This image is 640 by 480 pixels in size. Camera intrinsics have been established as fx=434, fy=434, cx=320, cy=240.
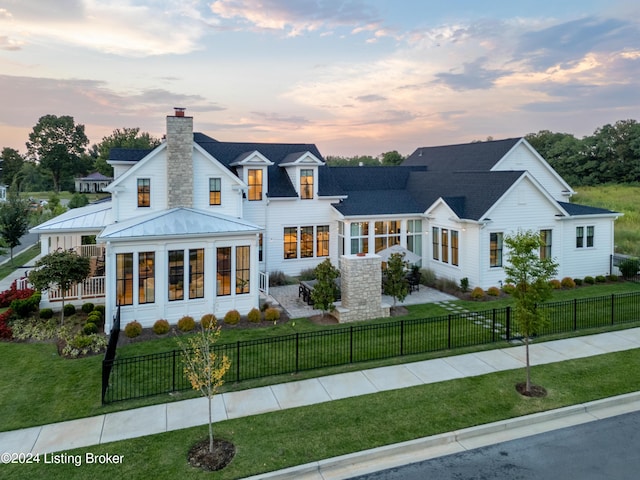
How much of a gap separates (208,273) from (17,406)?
8.00m

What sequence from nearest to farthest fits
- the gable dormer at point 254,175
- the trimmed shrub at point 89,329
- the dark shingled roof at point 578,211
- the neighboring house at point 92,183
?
the trimmed shrub at point 89,329 → the dark shingled roof at point 578,211 → the gable dormer at point 254,175 → the neighboring house at point 92,183

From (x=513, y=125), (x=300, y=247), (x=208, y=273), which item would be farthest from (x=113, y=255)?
(x=513, y=125)

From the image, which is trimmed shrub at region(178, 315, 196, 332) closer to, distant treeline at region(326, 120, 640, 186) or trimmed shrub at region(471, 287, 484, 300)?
trimmed shrub at region(471, 287, 484, 300)

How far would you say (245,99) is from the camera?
99.5 feet

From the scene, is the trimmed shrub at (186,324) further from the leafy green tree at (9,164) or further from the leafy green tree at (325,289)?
the leafy green tree at (9,164)

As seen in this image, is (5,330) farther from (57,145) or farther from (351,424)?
(57,145)

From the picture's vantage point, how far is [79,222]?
65.4 ft

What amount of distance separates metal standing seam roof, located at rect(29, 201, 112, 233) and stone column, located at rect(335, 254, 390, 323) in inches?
438

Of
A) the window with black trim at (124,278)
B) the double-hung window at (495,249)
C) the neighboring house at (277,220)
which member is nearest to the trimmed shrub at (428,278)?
the neighboring house at (277,220)

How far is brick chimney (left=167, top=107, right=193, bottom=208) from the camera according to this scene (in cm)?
1922

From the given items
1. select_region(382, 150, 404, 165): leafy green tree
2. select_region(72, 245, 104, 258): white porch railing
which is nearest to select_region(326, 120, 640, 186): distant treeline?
select_region(382, 150, 404, 165): leafy green tree

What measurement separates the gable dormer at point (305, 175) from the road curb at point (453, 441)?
1863 cm

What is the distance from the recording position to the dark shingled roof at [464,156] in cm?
2874

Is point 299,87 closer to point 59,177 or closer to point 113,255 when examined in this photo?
point 113,255
